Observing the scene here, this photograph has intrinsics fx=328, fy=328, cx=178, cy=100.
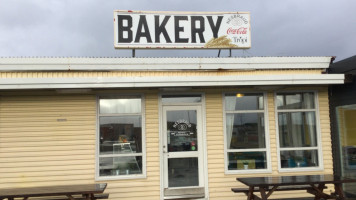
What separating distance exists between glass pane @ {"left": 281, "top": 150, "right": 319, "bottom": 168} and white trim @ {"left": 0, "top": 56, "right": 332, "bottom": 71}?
1.91 metres

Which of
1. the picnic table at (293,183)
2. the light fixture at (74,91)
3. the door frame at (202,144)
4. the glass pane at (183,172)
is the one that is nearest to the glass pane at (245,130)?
the door frame at (202,144)

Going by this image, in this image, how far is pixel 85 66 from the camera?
22.4ft

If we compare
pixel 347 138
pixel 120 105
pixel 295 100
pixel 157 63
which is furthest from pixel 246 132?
pixel 120 105

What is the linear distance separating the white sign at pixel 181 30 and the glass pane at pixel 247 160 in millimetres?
2752

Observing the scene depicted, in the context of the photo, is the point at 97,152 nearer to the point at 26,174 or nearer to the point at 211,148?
the point at 26,174

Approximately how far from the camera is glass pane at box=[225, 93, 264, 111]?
7312 mm

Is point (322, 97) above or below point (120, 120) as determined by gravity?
above

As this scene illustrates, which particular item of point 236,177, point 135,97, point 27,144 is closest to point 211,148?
point 236,177

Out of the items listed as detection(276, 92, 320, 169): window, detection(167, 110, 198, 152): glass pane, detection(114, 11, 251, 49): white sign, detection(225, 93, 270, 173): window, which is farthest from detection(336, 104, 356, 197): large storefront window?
detection(167, 110, 198, 152): glass pane

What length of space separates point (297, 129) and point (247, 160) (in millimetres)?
1372

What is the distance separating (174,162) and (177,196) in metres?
0.70

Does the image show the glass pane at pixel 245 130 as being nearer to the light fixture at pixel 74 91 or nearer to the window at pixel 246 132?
the window at pixel 246 132

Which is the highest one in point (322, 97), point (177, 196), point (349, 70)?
point (349, 70)

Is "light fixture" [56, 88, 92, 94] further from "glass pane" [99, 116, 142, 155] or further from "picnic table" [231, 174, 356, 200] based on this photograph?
"picnic table" [231, 174, 356, 200]
